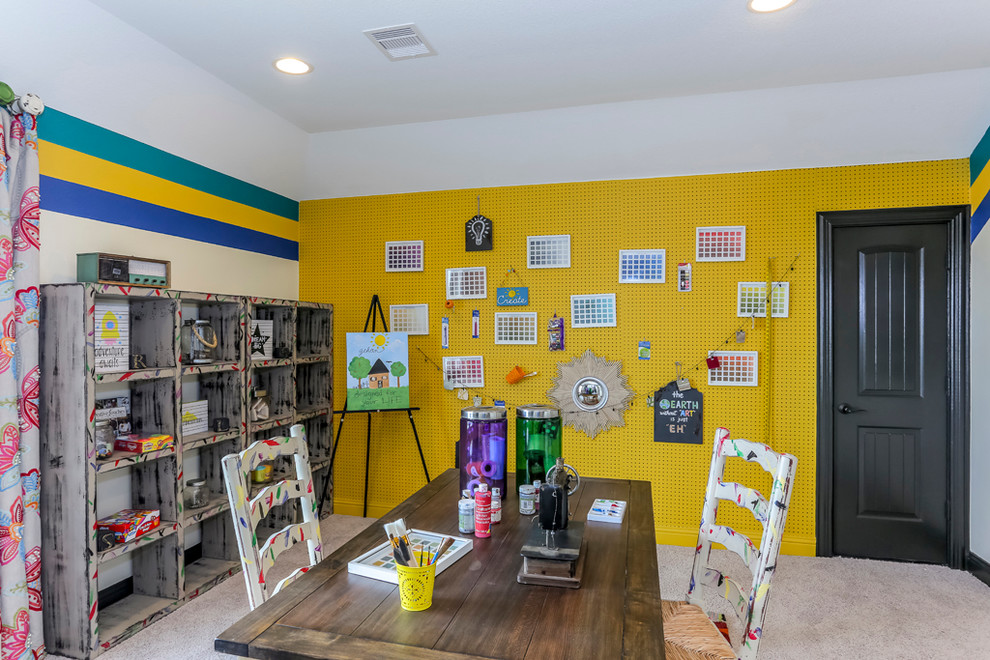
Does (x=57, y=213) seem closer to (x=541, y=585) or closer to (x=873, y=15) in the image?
(x=541, y=585)

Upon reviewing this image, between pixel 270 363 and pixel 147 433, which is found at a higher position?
pixel 270 363

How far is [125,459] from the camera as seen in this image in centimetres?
276

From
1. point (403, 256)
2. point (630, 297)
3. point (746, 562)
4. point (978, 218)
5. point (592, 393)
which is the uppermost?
point (978, 218)

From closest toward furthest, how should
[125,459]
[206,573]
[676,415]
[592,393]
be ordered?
[125,459] < [206,573] < [676,415] < [592,393]

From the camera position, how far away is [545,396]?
419 cm

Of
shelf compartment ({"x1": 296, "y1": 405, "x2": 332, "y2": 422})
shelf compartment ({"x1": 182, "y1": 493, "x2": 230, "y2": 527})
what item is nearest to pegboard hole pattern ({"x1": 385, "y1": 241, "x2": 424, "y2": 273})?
shelf compartment ({"x1": 296, "y1": 405, "x2": 332, "y2": 422})

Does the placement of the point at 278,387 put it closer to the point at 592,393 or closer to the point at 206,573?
the point at 206,573

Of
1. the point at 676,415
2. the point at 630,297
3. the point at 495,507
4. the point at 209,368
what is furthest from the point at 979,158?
the point at 209,368

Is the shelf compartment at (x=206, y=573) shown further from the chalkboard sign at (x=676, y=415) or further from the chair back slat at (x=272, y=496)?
the chalkboard sign at (x=676, y=415)

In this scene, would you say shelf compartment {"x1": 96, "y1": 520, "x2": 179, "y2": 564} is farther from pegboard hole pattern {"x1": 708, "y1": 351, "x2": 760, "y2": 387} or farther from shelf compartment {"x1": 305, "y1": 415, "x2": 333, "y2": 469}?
pegboard hole pattern {"x1": 708, "y1": 351, "x2": 760, "y2": 387}

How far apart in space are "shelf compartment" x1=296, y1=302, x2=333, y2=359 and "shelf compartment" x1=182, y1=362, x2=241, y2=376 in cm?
95

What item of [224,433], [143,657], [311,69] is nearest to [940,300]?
[311,69]

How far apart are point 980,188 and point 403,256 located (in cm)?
367

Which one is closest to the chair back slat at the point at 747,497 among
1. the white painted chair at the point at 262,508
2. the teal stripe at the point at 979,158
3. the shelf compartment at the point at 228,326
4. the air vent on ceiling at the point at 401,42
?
the white painted chair at the point at 262,508
